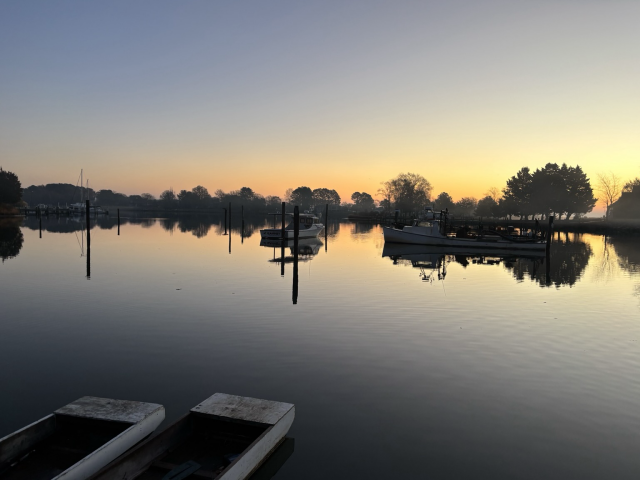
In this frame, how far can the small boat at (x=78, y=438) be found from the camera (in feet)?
18.5

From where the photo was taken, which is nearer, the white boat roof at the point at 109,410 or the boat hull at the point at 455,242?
the white boat roof at the point at 109,410

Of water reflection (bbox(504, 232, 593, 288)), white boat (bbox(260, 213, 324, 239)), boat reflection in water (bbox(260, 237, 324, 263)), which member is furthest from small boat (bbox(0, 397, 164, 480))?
white boat (bbox(260, 213, 324, 239))

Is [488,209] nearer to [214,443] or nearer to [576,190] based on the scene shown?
[576,190]

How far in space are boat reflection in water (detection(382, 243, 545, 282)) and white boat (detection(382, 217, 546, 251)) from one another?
0.49 m

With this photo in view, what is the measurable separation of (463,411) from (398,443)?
1762 millimetres

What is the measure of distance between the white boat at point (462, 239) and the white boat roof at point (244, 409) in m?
38.2

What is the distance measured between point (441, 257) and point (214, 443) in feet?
104

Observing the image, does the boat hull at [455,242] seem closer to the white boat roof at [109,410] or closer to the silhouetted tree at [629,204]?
the white boat roof at [109,410]

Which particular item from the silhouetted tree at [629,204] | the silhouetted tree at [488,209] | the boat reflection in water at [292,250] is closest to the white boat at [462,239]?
the boat reflection in water at [292,250]

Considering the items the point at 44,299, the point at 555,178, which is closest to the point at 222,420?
the point at 44,299

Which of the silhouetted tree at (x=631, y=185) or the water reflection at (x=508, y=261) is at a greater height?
the silhouetted tree at (x=631, y=185)

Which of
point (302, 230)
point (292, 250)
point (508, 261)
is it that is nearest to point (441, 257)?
point (508, 261)

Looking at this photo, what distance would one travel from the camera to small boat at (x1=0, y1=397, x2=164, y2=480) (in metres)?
5.65

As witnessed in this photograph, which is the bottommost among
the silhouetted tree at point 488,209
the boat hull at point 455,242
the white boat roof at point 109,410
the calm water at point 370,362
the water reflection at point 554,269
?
the calm water at point 370,362
